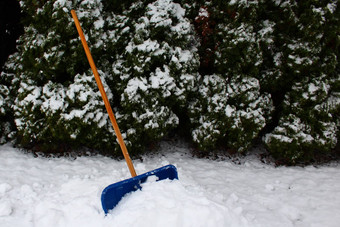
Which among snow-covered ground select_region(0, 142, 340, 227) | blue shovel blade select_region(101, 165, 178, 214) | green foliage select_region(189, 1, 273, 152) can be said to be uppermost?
green foliage select_region(189, 1, 273, 152)

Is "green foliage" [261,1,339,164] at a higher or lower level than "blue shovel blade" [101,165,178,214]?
higher

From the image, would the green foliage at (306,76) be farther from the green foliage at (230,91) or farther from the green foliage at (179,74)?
the green foliage at (230,91)

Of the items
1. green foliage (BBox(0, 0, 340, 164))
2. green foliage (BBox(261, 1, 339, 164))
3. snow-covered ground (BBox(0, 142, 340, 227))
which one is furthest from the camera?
green foliage (BBox(261, 1, 339, 164))

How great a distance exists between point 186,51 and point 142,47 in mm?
678

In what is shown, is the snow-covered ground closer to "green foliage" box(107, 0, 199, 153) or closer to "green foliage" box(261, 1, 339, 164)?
"green foliage" box(261, 1, 339, 164)

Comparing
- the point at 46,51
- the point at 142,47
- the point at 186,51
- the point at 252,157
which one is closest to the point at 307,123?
the point at 252,157

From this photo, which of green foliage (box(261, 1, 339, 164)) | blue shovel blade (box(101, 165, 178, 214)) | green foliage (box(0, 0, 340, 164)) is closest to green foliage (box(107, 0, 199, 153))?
green foliage (box(0, 0, 340, 164))

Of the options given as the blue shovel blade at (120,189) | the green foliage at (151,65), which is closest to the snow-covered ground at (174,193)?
the blue shovel blade at (120,189)

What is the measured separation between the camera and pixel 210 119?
391cm

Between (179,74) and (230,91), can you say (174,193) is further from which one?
(230,91)

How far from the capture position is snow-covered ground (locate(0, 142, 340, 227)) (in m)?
2.24

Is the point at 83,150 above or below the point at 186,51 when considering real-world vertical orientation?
below

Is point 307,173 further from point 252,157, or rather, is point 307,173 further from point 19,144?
point 19,144

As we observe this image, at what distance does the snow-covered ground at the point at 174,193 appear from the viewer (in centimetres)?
224
